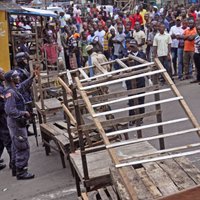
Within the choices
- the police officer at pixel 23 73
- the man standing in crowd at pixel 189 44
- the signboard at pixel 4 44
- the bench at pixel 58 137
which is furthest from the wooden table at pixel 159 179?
the signboard at pixel 4 44

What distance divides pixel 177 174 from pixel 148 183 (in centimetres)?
31

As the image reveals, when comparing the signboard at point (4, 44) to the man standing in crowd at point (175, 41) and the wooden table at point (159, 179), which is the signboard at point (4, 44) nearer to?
the man standing in crowd at point (175, 41)

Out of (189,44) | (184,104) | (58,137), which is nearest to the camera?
(184,104)

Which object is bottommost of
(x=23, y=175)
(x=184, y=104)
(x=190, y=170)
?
(x=23, y=175)

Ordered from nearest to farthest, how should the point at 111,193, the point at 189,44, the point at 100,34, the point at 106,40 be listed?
the point at 111,193 < the point at 189,44 < the point at 106,40 < the point at 100,34

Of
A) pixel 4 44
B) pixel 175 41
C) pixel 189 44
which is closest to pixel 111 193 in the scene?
pixel 189 44

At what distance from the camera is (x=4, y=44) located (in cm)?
1529

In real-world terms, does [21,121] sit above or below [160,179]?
below

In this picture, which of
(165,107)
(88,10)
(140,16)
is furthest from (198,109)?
(88,10)

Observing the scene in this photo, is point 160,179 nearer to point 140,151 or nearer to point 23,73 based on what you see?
point 140,151

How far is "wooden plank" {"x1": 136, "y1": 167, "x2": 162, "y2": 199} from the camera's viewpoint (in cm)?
419

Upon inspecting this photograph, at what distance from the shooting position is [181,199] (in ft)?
9.77

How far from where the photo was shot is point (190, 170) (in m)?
4.63

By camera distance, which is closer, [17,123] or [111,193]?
[111,193]
